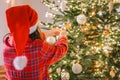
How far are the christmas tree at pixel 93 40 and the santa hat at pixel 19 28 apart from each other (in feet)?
2.30

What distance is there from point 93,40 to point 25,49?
2.66ft

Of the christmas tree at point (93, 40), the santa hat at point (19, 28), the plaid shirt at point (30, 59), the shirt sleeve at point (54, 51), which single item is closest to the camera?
the santa hat at point (19, 28)

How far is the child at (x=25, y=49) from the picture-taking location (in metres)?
1.26

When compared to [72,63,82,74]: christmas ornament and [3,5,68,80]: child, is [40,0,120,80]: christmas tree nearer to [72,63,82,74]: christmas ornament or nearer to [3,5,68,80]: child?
[72,63,82,74]: christmas ornament

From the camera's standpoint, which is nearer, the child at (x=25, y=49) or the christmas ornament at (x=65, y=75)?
the child at (x=25, y=49)

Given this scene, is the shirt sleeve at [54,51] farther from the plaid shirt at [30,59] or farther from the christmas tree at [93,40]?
the christmas tree at [93,40]

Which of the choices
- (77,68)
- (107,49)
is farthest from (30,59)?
(107,49)

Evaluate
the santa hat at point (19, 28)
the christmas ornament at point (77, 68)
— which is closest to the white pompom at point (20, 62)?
the santa hat at point (19, 28)

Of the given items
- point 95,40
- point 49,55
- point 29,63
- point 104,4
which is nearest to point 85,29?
point 95,40

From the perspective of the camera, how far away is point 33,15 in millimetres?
1310

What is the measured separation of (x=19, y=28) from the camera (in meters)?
1.25

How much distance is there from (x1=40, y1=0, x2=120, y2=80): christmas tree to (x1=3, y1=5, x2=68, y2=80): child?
0.49 m

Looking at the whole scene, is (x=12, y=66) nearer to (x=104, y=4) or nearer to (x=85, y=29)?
(x=85, y=29)

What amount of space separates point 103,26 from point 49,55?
717mm
